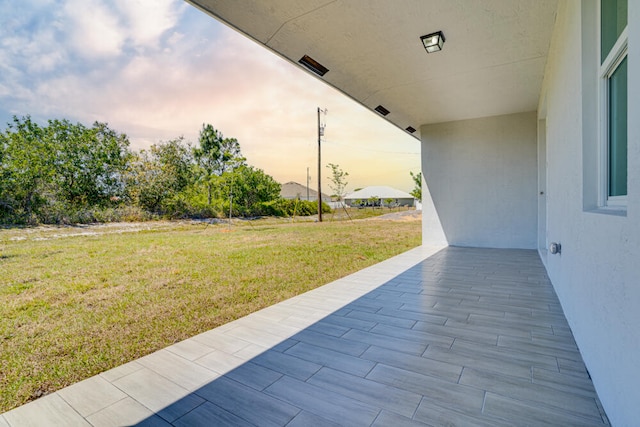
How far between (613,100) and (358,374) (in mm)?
1871

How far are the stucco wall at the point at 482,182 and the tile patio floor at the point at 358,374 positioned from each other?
3.34m

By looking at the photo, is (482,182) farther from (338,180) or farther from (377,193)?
(377,193)

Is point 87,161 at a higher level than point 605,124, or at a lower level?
higher

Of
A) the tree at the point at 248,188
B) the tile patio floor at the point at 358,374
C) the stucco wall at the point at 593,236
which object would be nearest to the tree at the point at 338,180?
the tree at the point at 248,188

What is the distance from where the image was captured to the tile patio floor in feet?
4.38

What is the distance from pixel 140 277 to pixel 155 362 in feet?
10.1

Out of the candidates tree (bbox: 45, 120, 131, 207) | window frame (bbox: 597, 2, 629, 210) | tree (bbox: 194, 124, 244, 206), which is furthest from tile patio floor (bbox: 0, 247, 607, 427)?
tree (bbox: 194, 124, 244, 206)

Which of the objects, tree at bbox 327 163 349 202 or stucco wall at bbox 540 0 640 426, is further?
tree at bbox 327 163 349 202

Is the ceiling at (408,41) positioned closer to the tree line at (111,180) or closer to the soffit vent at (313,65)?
the soffit vent at (313,65)

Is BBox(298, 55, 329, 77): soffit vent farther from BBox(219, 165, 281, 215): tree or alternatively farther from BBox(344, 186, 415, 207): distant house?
BBox(344, 186, 415, 207): distant house

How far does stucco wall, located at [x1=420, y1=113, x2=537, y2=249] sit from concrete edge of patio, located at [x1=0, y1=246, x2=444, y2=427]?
13.8ft

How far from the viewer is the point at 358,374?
65.3 inches

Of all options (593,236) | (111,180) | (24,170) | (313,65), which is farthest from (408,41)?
→ (111,180)

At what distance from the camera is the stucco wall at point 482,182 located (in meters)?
5.55
